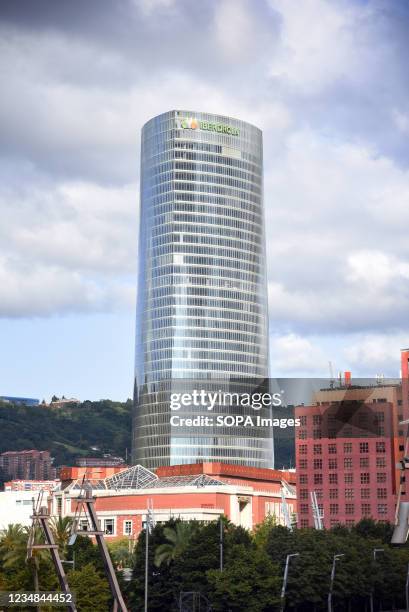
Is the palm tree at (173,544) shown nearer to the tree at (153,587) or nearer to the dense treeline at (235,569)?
the dense treeline at (235,569)

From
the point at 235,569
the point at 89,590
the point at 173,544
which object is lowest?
the point at 89,590

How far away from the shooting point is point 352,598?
184500mm

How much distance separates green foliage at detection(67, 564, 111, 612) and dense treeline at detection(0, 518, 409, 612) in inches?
4.7

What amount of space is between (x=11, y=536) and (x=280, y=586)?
1507 inches

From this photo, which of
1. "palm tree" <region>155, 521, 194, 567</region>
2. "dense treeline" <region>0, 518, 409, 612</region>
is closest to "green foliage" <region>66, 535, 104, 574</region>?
"dense treeline" <region>0, 518, 409, 612</region>

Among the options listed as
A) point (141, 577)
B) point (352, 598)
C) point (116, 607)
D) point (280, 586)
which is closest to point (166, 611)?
point (141, 577)

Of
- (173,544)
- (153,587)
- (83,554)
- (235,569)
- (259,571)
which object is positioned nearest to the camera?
(235,569)

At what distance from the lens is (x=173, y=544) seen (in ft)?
566

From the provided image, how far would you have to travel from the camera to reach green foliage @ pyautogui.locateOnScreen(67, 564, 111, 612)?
14362cm

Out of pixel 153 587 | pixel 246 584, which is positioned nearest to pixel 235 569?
pixel 246 584

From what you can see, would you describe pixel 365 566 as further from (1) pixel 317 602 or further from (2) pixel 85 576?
(2) pixel 85 576

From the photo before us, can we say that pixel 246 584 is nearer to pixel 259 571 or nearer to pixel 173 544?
pixel 259 571

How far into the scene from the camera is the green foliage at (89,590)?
5655 inches

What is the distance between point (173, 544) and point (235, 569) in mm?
19511
